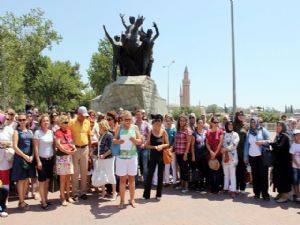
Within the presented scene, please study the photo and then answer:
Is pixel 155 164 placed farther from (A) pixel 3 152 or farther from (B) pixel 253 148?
(A) pixel 3 152

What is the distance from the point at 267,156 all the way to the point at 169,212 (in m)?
2.49

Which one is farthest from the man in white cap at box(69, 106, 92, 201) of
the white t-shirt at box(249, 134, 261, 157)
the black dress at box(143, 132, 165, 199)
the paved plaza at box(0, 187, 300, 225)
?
the white t-shirt at box(249, 134, 261, 157)

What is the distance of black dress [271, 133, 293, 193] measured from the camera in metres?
7.52

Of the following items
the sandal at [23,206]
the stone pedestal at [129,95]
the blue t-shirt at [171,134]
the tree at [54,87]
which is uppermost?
the tree at [54,87]

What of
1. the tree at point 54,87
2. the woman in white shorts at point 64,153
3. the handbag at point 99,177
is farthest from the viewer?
the tree at point 54,87

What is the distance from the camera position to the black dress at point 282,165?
7520 mm

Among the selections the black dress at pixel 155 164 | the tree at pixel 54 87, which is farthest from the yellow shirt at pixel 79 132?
the tree at pixel 54 87

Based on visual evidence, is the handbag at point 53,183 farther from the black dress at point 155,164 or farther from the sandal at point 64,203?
the black dress at point 155,164

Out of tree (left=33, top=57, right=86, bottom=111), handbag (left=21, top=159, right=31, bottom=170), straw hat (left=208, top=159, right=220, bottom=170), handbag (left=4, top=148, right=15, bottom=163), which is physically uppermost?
tree (left=33, top=57, right=86, bottom=111)

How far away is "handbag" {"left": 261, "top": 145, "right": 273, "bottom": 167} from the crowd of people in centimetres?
2

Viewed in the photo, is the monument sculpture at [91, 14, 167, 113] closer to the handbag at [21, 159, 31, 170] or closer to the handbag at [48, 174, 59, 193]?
the handbag at [48, 174, 59, 193]

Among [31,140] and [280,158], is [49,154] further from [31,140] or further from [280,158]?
[280,158]

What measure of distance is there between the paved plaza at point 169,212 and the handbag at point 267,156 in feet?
2.57

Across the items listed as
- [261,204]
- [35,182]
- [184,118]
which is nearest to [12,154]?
[35,182]
